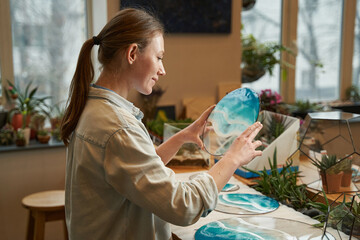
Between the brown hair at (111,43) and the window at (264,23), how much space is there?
278 centimetres

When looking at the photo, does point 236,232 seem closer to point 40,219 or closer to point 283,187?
point 283,187

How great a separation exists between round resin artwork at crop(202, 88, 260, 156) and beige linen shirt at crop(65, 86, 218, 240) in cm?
47

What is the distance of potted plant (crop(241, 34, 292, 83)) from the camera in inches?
146

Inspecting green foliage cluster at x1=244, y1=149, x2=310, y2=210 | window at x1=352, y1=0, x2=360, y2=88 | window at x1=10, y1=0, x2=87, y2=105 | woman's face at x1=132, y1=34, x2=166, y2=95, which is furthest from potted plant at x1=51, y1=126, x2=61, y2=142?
window at x1=352, y1=0, x2=360, y2=88

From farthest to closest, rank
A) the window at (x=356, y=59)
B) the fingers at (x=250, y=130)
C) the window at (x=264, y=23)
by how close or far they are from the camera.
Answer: the window at (x=356, y=59)
the window at (x=264, y=23)
the fingers at (x=250, y=130)

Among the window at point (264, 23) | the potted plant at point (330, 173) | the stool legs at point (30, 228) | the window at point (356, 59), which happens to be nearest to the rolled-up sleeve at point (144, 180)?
the potted plant at point (330, 173)

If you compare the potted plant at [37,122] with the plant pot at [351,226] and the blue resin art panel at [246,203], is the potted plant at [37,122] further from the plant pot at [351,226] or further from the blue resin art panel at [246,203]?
the plant pot at [351,226]

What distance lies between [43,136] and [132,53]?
1979mm

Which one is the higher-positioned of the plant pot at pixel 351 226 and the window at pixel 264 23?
the window at pixel 264 23

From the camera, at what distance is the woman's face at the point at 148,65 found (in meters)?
1.33

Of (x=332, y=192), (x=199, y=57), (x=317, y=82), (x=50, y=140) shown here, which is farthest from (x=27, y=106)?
(x=317, y=82)

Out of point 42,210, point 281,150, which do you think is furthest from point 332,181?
point 42,210

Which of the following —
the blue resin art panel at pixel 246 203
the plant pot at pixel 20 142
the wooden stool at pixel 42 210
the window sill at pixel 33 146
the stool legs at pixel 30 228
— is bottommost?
the stool legs at pixel 30 228

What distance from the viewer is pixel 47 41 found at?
11.0 feet
